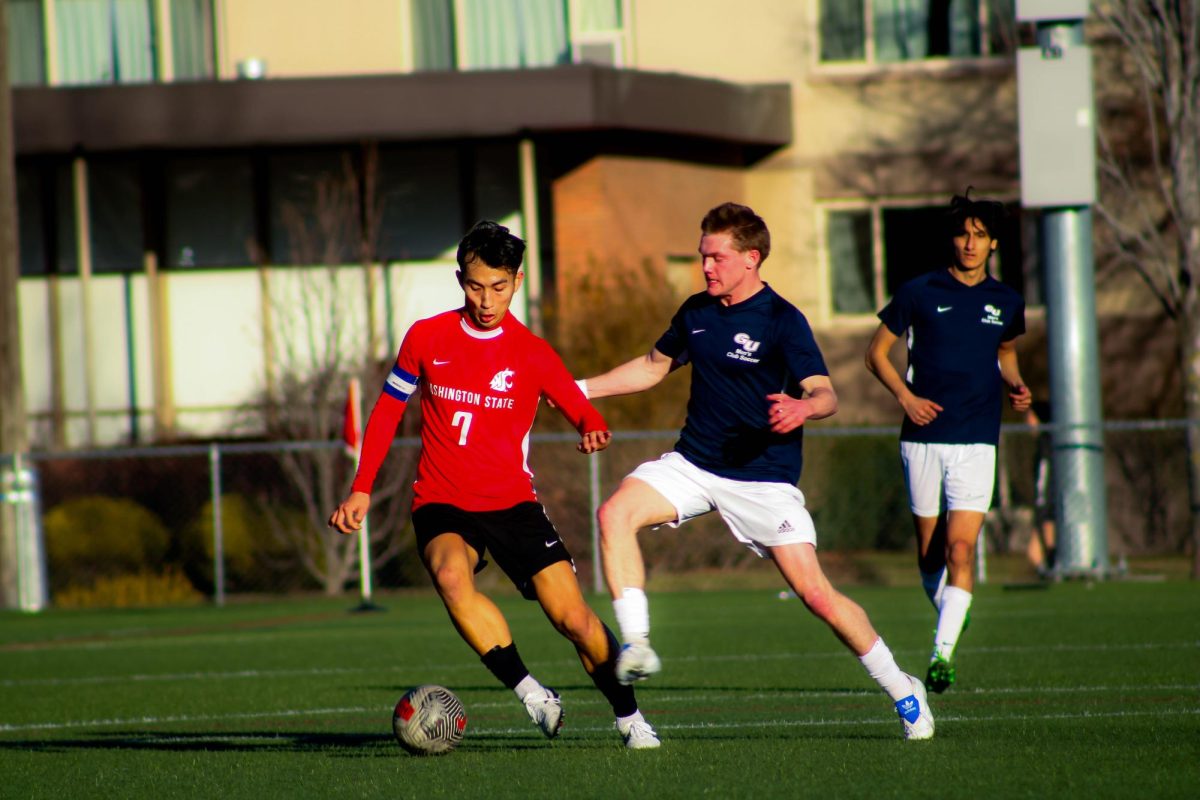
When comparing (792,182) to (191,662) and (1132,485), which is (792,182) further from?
(191,662)

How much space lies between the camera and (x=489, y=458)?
319 inches

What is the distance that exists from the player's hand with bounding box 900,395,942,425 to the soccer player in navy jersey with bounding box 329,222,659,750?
2.35 m

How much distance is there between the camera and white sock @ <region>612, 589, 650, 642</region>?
25.1 feet

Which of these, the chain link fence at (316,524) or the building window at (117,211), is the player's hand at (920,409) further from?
the building window at (117,211)

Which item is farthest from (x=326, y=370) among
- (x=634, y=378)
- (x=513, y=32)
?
(x=634, y=378)

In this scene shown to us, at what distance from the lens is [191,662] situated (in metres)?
14.4

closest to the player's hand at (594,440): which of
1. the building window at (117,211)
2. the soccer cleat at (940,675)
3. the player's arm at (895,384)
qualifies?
the player's arm at (895,384)

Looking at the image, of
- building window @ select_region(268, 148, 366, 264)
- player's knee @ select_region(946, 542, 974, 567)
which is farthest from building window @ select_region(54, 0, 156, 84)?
player's knee @ select_region(946, 542, 974, 567)

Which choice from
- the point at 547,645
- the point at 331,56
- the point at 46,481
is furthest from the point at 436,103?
the point at 547,645

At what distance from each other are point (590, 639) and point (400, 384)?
1.39 m

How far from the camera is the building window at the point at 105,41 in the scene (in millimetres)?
27047

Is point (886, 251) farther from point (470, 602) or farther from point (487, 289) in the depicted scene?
point (470, 602)

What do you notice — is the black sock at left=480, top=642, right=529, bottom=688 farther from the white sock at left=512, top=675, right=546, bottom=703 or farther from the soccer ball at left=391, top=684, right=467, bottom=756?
the soccer ball at left=391, top=684, right=467, bottom=756

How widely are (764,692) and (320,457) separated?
39.7ft
